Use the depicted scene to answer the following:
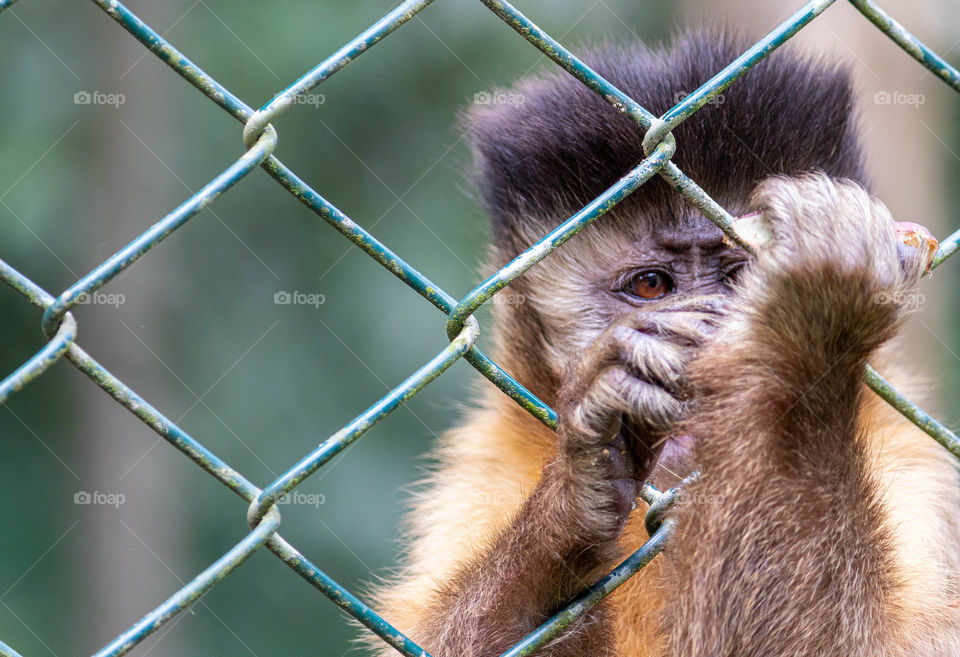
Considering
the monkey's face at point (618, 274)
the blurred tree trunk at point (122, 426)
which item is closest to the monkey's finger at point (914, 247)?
the monkey's face at point (618, 274)

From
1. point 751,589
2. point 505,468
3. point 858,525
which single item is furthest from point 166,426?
point 505,468

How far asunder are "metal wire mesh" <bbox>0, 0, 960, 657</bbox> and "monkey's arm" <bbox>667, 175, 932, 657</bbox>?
10 centimetres

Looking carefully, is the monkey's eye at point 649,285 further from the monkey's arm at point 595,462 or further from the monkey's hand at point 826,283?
the monkey's hand at point 826,283

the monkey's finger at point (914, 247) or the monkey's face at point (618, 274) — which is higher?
the monkey's face at point (618, 274)

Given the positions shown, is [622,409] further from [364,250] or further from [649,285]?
[649,285]

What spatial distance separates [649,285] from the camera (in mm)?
3111

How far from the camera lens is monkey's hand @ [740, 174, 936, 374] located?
1598mm

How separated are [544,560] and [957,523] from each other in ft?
4.73

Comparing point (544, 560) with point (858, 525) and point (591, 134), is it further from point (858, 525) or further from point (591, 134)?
point (591, 134)

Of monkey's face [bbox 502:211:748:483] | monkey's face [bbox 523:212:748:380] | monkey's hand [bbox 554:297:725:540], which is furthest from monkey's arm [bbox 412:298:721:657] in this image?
monkey's face [bbox 523:212:748:380]

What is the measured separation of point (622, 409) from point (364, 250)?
54 centimetres

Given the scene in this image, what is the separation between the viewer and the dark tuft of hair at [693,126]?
3.06m

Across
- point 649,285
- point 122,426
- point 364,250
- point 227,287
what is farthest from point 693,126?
point 227,287

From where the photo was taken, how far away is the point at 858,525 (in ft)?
5.84
